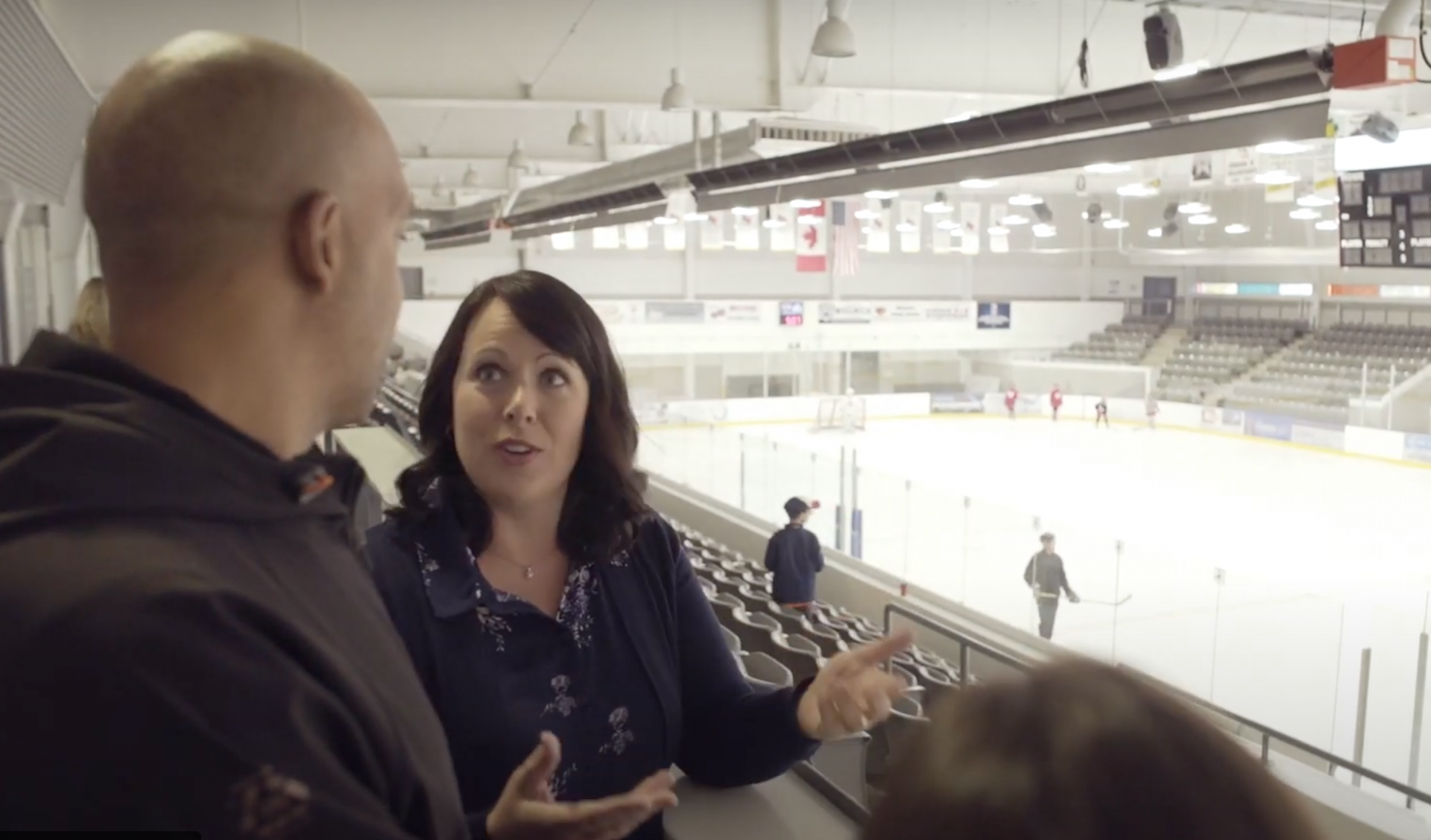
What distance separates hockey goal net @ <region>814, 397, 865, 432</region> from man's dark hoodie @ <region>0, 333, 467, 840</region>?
2512cm

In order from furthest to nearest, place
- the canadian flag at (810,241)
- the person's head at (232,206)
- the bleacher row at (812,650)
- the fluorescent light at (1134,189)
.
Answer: the canadian flag at (810,241) → the fluorescent light at (1134,189) → the bleacher row at (812,650) → the person's head at (232,206)

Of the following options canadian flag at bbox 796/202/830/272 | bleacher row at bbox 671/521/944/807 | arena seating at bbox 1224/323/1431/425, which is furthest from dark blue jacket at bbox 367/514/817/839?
arena seating at bbox 1224/323/1431/425

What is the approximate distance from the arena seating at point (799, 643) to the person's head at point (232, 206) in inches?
24.1

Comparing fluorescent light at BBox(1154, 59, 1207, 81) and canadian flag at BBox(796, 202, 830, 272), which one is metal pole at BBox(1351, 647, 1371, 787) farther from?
canadian flag at BBox(796, 202, 830, 272)

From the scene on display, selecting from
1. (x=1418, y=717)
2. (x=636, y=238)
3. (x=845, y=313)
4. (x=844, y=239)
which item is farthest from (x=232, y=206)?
(x=845, y=313)

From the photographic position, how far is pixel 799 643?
5.39m

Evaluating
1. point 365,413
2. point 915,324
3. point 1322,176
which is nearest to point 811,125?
point 365,413

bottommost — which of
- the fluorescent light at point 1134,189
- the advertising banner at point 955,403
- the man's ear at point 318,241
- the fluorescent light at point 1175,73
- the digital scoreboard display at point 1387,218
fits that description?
the advertising banner at point 955,403

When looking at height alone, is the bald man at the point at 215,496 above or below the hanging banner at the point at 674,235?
below

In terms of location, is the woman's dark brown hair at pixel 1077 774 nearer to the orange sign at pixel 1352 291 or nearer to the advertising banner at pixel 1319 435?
the advertising banner at pixel 1319 435

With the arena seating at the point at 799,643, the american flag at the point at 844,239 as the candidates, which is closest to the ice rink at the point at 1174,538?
the arena seating at the point at 799,643

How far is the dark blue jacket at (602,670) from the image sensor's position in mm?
1529

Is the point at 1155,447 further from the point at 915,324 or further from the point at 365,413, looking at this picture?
the point at 365,413

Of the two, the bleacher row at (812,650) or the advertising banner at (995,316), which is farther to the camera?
the advertising banner at (995,316)
